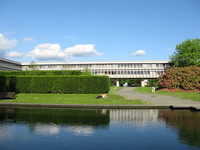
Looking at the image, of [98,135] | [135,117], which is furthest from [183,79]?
[98,135]

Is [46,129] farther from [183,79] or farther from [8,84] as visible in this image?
[183,79]

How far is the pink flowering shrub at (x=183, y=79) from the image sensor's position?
1356 inches

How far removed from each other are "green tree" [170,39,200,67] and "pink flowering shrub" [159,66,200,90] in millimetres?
30953

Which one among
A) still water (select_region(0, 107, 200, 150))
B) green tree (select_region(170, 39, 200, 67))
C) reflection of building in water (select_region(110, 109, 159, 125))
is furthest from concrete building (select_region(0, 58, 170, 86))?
still water (select_region(0, 107, 200, 150))

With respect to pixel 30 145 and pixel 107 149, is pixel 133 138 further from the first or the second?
pixel 30 145

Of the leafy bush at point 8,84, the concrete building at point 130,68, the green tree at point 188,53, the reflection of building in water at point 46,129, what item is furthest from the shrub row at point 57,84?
the concrete building at point 130,68

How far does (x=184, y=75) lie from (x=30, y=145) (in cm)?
3266

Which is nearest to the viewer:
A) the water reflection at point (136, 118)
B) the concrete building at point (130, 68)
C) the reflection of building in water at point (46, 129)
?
the reflection of building in water at point (46, 129)

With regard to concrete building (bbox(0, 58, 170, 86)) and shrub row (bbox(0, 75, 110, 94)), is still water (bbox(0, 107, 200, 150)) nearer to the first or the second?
shrub row (bbox(0, 75, 110, 94))

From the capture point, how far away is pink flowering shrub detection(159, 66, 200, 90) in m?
34.4

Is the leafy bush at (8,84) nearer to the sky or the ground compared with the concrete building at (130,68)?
nearer to the ground

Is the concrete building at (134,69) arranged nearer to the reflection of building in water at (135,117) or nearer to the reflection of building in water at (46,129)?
the reflection of building in water at (135,117)

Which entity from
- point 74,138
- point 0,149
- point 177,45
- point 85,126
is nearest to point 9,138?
point 0,149

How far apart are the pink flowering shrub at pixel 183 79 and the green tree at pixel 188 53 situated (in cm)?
3095
